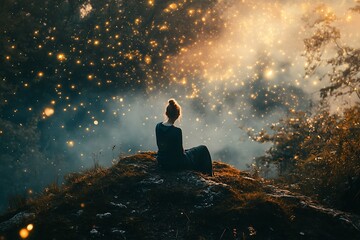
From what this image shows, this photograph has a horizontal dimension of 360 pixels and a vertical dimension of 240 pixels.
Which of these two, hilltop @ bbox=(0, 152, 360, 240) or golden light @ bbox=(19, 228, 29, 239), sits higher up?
hilltop @ bbox=(0, 152, 360, 240)

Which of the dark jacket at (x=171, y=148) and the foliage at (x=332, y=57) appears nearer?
the dark jacket at (x=171, y=148)

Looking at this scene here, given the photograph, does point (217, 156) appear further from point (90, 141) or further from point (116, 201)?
point (116, 201)

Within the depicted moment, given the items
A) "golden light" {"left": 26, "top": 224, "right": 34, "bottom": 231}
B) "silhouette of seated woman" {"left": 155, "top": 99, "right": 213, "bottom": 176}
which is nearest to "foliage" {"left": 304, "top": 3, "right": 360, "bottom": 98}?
"silhouette of seated woman" {"left": 155, "top": 99, "right": 213, "bottom": 176}

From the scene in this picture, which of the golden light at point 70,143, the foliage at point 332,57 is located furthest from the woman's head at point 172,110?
the golden light at point 70,143

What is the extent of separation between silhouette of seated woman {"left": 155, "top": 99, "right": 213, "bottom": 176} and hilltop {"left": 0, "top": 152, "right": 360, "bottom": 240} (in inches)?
14.9

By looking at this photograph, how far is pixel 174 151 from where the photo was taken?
6008 mm

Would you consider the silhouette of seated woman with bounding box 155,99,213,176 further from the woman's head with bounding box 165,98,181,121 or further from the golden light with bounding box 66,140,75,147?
the golden light with bounding box 66,140,75,147

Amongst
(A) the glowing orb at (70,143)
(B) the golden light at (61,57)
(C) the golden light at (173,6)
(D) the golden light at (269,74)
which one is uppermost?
(D) the golden light at (269,74)

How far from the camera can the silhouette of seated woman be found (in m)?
6.02

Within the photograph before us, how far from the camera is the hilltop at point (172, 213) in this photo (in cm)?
403

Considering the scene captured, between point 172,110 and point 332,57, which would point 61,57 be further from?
point 172,110

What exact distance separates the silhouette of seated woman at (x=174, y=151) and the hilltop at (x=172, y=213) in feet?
1.24

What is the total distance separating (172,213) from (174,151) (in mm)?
1581

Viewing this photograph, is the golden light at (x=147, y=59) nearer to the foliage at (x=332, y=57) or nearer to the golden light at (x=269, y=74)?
the foliage at (x=332, y=57)
